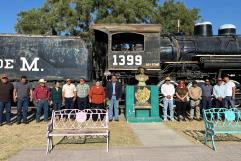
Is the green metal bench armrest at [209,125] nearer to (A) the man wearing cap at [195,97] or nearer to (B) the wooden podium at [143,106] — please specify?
(B) the wooden podium at [143,106]

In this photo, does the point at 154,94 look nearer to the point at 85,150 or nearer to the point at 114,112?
the point at 114,112

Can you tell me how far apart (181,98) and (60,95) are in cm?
400

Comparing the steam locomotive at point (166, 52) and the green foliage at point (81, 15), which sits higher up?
the green foliage at point (81, 15)

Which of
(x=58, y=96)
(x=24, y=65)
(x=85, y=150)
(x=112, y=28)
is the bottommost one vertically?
(x=85, y=150)

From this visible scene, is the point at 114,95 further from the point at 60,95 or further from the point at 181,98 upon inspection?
the point at 181,98

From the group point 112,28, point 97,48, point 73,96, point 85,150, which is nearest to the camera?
point 85,150

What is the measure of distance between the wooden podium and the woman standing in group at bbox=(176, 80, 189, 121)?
748mm

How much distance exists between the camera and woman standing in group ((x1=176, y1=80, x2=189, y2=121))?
1310cm

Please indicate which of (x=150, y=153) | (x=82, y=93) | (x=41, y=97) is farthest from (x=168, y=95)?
(x=150, y=153)

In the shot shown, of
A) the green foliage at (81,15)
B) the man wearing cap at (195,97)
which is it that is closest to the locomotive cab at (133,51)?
the man wearing cap at (195,97)

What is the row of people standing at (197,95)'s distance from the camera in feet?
43.0

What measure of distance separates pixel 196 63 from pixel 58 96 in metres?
5.15

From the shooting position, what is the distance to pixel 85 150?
8.09 meters

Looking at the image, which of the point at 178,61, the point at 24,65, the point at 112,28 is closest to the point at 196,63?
the point at 178,61
